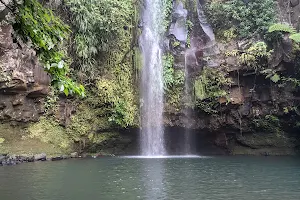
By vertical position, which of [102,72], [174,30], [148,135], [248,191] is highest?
[174,30]

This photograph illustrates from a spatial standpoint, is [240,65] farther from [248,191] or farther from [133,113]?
[248,191]

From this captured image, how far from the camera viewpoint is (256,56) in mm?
18453

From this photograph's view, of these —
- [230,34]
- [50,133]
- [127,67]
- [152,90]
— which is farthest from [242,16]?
[50,133]

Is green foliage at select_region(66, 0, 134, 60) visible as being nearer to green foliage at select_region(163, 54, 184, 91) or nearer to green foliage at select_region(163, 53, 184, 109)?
green foliage at select_region(163, 54, 184, 91)

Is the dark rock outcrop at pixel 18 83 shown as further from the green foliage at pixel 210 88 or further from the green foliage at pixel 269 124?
the green foliage at pixel 269 124

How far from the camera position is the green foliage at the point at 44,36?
134 inches

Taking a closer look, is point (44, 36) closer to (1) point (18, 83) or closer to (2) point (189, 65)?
(1) point (18, 83)

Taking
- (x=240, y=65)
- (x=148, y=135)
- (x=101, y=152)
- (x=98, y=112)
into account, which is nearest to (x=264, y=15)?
(x=240, y=65)

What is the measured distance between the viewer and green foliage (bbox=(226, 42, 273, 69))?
18219 millimetres

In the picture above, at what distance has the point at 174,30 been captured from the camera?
2045 centimetres

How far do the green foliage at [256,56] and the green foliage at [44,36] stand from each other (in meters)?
16.1

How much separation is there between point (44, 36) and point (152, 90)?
16.5 meters

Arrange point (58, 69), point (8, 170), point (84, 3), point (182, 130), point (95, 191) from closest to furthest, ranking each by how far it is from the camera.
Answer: point (58, 69) → point (95, 191) → point (8, 170) → point (84, 3) → point (182, 130)

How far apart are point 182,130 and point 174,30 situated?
5790 millimetres
